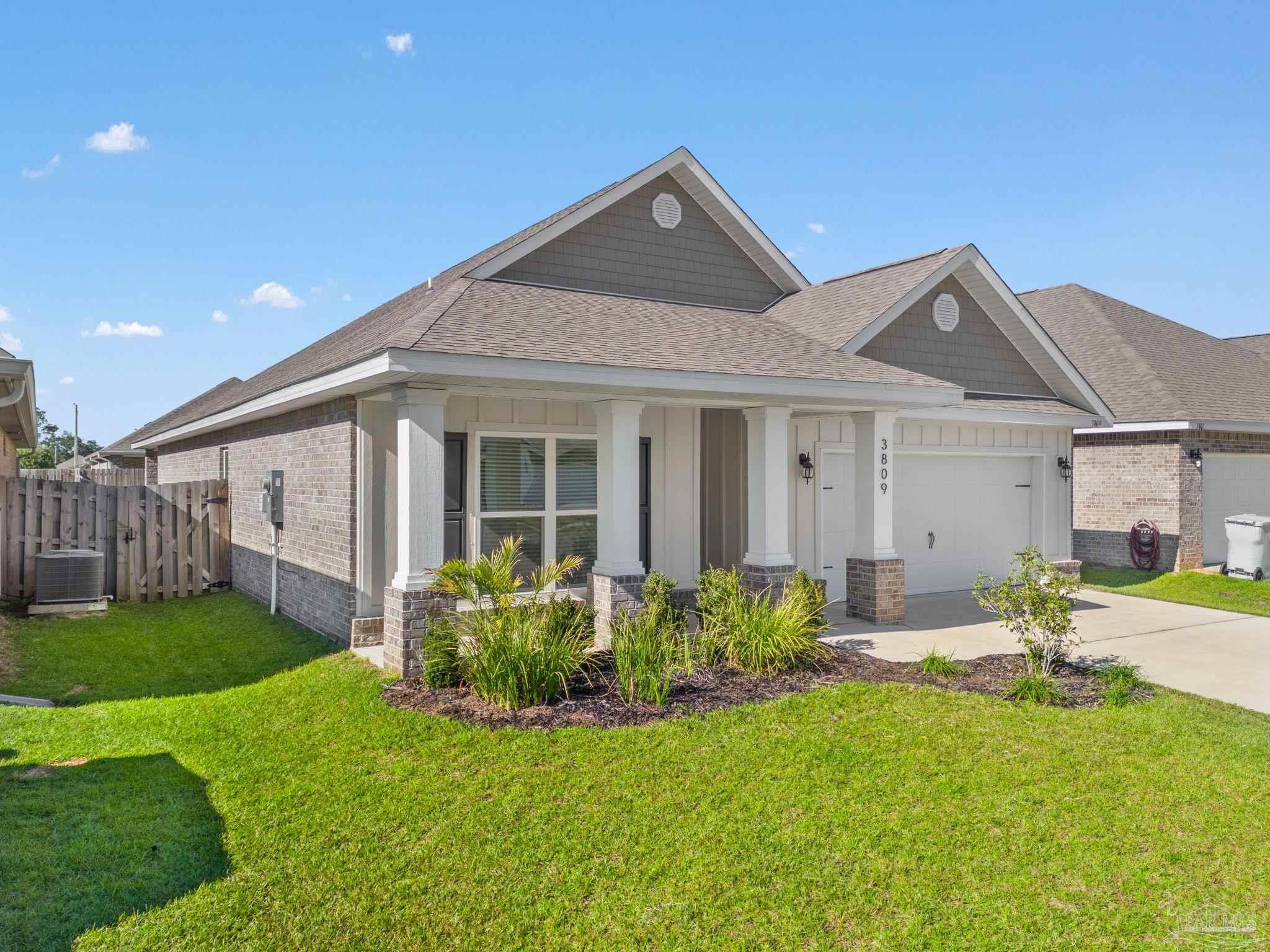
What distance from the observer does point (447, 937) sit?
371 cm

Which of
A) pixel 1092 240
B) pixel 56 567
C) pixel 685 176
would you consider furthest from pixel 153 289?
pixel 1092 240

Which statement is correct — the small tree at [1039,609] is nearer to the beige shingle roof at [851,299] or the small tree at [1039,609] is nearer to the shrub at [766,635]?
the shrub at [766,635]

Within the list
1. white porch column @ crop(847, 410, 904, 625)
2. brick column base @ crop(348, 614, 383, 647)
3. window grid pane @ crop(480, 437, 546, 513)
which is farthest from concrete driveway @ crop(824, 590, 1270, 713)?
brick column base @ crop(348, 614, 383, 647)

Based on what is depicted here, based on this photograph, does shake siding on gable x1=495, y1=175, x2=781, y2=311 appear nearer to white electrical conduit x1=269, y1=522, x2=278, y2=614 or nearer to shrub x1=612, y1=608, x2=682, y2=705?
white electrical conduit x1=269, y1=522, x2=278, y2=614

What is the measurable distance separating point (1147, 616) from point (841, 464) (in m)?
4.55

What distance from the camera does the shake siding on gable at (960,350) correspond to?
1181 centimetres

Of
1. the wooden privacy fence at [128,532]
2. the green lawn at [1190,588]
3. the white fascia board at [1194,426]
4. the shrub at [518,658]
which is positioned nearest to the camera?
the shrub at [518,658]

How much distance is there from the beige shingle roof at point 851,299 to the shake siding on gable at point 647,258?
83 cm

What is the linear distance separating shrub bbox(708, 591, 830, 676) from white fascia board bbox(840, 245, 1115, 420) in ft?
13.3

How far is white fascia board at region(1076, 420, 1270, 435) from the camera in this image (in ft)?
49.9

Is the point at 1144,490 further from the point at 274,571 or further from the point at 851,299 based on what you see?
the point at 274,571

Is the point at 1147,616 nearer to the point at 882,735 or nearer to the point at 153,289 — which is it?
the point at 882,735

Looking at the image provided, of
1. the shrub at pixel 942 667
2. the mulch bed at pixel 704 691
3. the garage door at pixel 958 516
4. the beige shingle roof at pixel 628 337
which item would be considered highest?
the beige shingle roof at pixel 628 337

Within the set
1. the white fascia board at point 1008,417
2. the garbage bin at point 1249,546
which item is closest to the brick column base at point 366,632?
the white fascia board at point 1008,417
